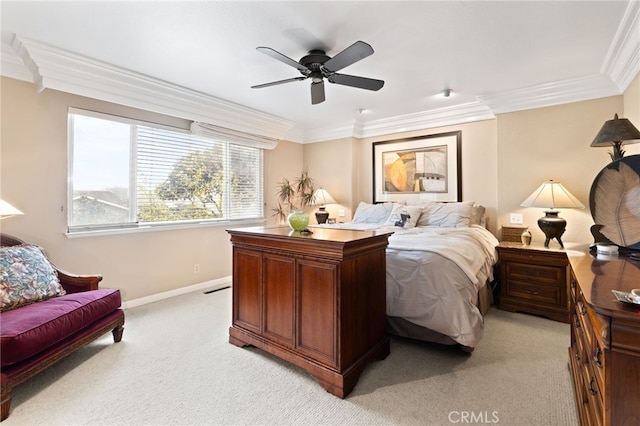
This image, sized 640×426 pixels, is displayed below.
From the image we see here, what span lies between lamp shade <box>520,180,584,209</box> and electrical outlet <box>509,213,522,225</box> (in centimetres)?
46

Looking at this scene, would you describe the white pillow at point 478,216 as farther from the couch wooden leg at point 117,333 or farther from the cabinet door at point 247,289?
the couch wooden leg at point 117,333

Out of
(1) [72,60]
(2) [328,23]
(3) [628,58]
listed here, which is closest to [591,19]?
(3) [628,58]

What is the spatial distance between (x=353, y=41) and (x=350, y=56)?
0.41 meters

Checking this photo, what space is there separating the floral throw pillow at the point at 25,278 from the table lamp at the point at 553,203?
454 centimetres

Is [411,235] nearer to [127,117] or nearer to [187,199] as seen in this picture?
[187,199]

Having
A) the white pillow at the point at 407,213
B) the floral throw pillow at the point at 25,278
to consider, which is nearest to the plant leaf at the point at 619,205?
the white pillow at the point at 407,213

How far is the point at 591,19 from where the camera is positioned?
87.0 inches

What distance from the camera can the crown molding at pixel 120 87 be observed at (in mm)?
2660

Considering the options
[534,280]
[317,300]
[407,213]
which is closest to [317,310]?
[317,300]

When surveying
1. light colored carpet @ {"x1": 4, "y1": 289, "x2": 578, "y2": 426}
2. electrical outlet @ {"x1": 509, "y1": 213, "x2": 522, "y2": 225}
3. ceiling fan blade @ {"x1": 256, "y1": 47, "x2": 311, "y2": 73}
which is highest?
ceiling fan blade @ {"x1": 256, "y1": 47, "x2": 311, "y2": 73}

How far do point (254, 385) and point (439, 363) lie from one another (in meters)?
1.32

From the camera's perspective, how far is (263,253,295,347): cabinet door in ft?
7.01

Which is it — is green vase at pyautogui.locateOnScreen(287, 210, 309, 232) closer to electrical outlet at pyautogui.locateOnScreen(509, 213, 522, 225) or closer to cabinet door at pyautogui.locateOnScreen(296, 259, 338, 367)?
cabinet door at pyautogui.locateOnScreen(296, 259, 338, 367)

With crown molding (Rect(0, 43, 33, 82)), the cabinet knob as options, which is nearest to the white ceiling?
crown molding (Rect(0, 43, 33, 82))
